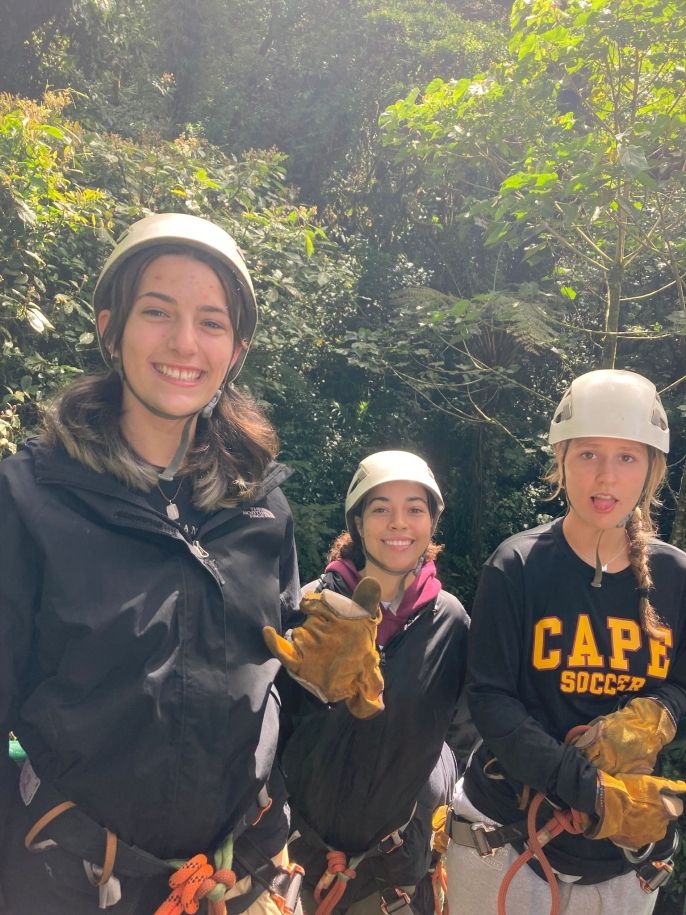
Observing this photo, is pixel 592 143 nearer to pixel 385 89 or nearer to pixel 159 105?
pixel 385 89

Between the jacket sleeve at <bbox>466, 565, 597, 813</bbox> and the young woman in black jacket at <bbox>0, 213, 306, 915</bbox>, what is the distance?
2.17ft

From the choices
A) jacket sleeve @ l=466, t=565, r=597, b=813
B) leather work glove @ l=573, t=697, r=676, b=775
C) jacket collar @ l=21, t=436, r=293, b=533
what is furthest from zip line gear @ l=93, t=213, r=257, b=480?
leather work glove @ l=573, t=697, r=676, b=775

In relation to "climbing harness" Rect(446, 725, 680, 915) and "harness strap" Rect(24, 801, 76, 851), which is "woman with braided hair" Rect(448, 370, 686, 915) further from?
"harness strap" Rect(24, 801, 76, 851)

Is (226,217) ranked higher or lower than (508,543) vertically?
higher

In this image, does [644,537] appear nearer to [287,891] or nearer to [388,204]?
[287,891]

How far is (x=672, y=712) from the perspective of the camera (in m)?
2.34

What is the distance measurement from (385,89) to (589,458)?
27.5ft

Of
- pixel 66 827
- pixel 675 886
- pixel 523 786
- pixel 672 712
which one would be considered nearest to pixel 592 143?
pixel 672 712

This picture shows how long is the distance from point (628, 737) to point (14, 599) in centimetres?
163

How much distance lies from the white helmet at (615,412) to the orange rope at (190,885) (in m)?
1.56

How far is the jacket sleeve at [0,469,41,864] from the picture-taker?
1724mm

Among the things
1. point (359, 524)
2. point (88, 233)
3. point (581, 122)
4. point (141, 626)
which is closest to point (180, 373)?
point (141, 626)

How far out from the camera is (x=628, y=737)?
223cm

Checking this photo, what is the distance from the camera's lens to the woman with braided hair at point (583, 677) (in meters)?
2.25
